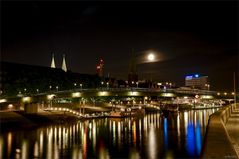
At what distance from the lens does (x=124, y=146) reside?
137 feet

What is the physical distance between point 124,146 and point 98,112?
172 ft

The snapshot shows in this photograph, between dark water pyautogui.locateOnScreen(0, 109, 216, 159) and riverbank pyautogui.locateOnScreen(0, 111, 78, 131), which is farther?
riverbank pyautogui.locateOnScreen(0, 111, 78, 131)

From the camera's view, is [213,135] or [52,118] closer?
[213,135]

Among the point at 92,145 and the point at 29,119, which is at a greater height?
the point at 29,119

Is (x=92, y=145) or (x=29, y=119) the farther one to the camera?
(x=29, y=119)

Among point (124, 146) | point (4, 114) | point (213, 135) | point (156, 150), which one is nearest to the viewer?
point (213, 135)

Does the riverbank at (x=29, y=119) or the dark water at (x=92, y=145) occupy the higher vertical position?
the riverbank at (x=29, y=119)

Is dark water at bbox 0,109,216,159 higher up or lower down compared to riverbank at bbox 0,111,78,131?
lower down

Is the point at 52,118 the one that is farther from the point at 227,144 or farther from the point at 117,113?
the point at 227,144

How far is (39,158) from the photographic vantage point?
112 ft

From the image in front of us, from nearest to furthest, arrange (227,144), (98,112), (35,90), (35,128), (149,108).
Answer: (227,144) → (35,128) → (35,90) → (98,112) → (149,108)

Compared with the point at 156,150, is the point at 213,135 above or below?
above

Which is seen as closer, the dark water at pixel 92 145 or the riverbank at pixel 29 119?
the dark water at pixel 92 145

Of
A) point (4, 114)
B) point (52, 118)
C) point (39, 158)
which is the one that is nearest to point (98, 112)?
point (52, 118)
